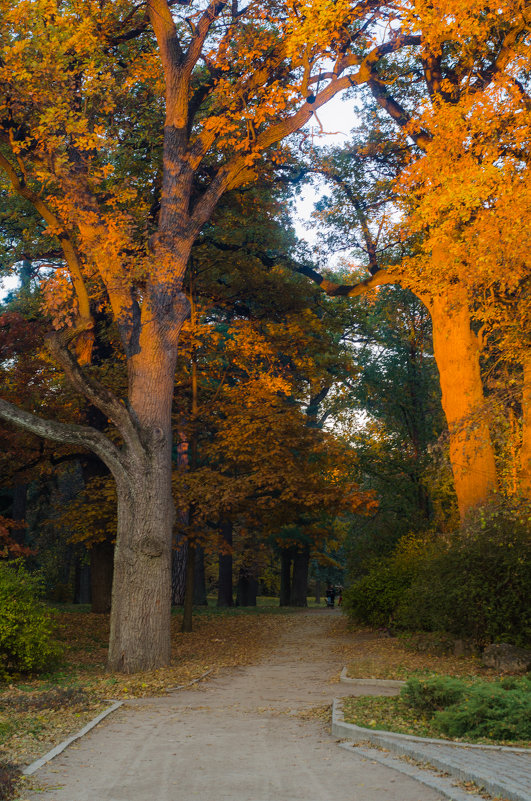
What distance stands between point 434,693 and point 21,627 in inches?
248

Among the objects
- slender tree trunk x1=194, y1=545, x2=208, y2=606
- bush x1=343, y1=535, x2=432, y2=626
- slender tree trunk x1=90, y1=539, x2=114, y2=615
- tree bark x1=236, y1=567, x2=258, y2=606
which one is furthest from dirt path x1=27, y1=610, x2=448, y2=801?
tree bark x1=236, y1=567, x2=258, y2=606

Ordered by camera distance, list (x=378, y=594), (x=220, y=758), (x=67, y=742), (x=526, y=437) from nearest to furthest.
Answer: (x=220, y=758) → (x=67, y=742) → (x=526, y=437) → (x=378, y=594)

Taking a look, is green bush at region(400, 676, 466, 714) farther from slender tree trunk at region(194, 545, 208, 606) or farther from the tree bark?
the tree bark

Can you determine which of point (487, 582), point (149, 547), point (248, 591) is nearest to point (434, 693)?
point (487, 582)

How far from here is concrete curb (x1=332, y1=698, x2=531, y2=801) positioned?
16.0 ft

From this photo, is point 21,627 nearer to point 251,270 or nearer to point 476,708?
point 476,708

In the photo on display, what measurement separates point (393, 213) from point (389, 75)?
310cm

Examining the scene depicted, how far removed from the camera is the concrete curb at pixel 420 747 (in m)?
4.88

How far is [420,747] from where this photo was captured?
6.27m

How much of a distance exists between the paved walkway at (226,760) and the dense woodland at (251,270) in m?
3.53

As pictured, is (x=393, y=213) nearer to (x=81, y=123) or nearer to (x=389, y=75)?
(x=389, y=75)

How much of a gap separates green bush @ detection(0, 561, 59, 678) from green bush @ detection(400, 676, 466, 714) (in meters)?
5.86

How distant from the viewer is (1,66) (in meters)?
12.8

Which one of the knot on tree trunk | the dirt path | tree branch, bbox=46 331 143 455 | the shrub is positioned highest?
tree branch, bbox=46 331 143 455
